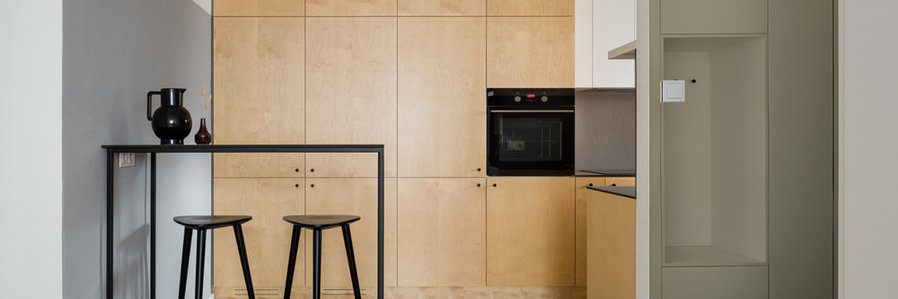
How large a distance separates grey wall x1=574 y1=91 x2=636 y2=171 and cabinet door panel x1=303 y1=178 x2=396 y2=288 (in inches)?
64.0

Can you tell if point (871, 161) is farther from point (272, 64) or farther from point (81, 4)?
point (272, 64)

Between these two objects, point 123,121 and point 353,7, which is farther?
point 353,7

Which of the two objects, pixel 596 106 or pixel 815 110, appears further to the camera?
pixel 596 106

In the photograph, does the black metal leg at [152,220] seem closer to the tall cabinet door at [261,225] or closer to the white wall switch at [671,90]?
the tall cabinet door at [261,225]

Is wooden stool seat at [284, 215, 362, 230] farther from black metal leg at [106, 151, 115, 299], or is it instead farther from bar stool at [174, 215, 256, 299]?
black metal leg at [106, 151, 115, 299]

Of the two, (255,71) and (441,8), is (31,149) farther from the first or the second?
(441,8)

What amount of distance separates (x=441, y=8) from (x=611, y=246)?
1.87 metres

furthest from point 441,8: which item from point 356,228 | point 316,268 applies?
point 316,268

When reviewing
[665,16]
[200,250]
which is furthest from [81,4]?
[665,16]

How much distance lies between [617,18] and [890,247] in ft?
9.17

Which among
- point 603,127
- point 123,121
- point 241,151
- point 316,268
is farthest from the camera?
point 603,127

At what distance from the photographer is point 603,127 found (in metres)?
4.07

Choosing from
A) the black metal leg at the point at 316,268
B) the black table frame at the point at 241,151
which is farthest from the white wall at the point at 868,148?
Answer: the black metal leg at the point at 316,268

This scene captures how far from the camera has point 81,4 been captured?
2111mm
